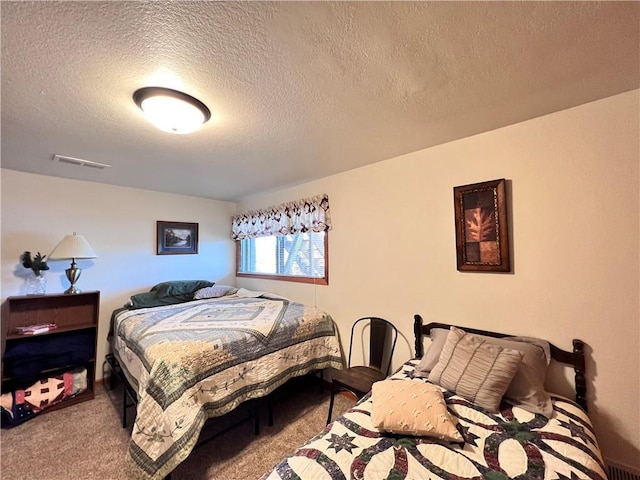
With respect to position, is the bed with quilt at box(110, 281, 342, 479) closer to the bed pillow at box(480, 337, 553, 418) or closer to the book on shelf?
the book on shelf

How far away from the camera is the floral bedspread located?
40.9 inches

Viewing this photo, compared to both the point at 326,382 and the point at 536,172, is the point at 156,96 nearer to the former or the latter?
the point at 536,172

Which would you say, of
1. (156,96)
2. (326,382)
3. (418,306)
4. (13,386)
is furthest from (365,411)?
(13,386)

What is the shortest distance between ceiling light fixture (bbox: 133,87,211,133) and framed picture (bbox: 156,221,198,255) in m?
2.31

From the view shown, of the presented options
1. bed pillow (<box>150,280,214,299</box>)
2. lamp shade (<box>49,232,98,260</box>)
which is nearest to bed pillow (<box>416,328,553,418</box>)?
bed pillow (<box>150,280,214,299</box>)

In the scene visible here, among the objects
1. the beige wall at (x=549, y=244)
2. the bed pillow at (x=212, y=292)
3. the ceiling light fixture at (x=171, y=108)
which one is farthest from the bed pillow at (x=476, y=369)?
the bed pillow at (x=212, y=292)

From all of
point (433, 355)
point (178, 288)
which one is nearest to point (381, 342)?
point (433, 355)

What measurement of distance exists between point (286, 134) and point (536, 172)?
1725 mm

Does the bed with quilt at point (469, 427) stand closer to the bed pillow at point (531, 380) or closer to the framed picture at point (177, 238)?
the bed pillow at point (531, 380)

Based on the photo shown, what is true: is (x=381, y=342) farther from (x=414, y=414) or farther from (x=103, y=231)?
(x=103, y=231)

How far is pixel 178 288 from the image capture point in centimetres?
346

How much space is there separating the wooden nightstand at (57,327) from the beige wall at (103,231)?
0.16 m

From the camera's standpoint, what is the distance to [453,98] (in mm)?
1529

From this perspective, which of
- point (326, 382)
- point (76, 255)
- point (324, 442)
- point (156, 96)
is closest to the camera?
point (324, 442)
